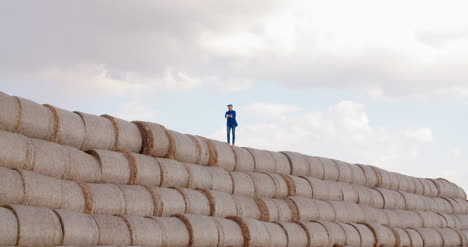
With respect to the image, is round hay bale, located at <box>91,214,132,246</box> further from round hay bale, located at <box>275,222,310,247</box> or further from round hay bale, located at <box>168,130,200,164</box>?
round hay bale, located at <box>275,222,310,247</box>

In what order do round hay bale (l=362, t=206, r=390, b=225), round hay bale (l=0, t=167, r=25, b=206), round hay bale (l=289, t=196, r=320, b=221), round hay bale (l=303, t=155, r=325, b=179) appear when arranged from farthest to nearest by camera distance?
round hay bale (l=362, t=206, r=390, b=225)
round hay bale (l=303, t=155, r=325, b=179)
round hay bale (l=289, t=196, r=320, b=221)
round hay bale (l=0, t=167, r=25, b=206)

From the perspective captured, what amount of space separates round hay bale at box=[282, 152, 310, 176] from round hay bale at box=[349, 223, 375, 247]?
4.70 ft

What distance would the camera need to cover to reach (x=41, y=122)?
807 centimetres

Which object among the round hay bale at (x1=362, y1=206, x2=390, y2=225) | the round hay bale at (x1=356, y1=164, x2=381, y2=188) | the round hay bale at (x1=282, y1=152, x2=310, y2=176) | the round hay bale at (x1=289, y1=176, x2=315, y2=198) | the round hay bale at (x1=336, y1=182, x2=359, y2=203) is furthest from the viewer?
the round hay bale at (x1=356, y1=164, x2=381, y2=188)

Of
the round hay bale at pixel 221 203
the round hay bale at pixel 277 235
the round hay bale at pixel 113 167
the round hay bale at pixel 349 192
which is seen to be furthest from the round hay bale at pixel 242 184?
the round hay bale at pixel 349 192

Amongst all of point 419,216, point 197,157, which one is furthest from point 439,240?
point 197,157

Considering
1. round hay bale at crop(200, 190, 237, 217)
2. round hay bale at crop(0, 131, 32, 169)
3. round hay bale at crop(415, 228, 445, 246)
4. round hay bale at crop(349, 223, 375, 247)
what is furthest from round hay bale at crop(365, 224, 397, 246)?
round hay bale at crop(0, 131, 32, 169)

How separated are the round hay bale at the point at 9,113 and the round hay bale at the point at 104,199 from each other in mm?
1134

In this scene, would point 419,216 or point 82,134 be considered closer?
point 82,134

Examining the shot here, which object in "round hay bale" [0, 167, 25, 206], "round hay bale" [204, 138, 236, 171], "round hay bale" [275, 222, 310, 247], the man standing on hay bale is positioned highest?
the man standing on hay bale

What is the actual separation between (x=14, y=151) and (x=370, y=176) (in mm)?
9226

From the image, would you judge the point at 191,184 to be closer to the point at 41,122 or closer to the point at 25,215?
the point at 41,122

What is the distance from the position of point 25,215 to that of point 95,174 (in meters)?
1.75

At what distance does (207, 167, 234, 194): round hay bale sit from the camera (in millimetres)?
10266
